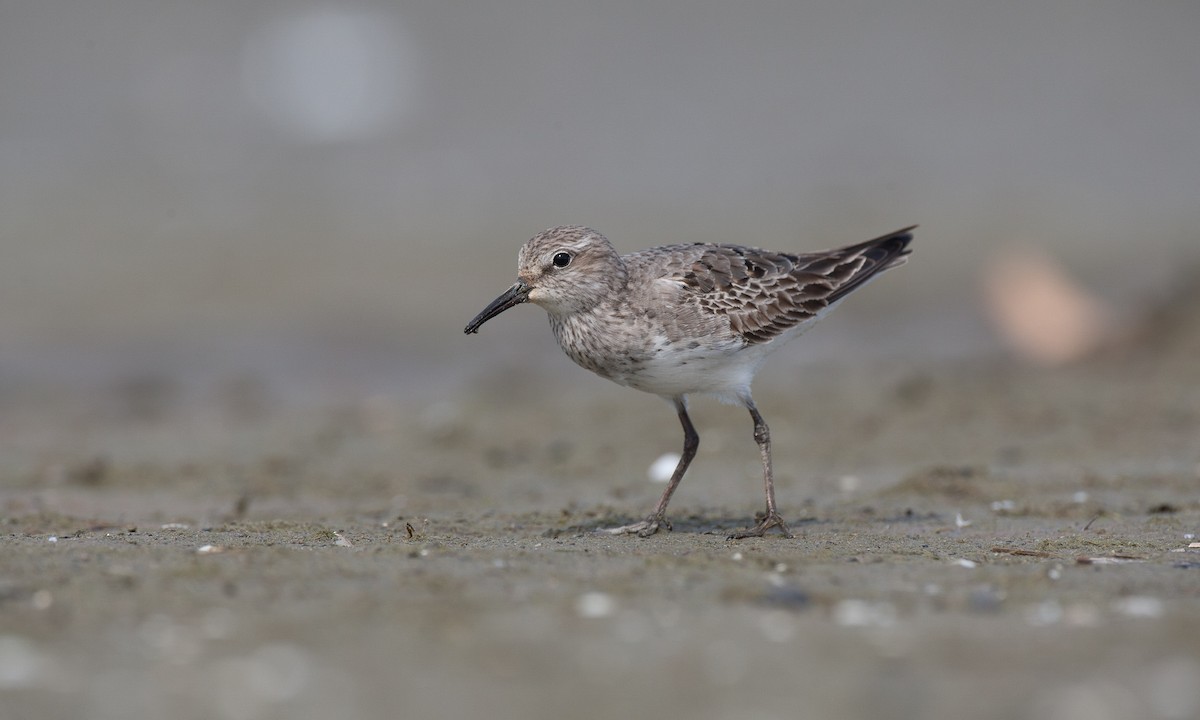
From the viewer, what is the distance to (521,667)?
454cm

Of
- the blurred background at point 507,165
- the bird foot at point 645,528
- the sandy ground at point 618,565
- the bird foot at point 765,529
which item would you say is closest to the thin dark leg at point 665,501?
the bird foot at point 645,528

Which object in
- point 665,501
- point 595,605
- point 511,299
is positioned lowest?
point 595,605

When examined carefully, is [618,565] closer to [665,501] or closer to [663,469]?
[665,501]

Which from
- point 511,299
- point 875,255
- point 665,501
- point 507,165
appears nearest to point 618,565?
point 665,501

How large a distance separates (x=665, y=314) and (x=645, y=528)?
3.78 feet

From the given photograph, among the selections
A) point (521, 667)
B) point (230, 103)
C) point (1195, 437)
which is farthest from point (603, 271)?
point (230, 103)

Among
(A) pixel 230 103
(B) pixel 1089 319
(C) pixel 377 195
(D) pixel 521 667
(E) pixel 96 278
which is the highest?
(A) pixel 230 103

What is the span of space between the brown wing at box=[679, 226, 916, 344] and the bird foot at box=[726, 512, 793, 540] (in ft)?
3.39

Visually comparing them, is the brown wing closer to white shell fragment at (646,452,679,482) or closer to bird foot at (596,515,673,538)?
bird foot at (596,515,673,538)

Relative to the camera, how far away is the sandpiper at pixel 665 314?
7.38 meters

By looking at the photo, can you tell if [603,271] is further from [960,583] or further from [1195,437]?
[1195,437]

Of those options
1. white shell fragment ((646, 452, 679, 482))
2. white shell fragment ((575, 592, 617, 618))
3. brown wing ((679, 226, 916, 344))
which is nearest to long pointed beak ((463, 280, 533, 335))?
brown wing ((679, 226, 916, 344))

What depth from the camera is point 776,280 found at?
808 centimetres

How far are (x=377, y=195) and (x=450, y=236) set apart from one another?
2.18 m
